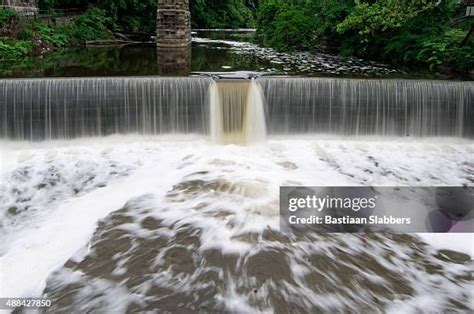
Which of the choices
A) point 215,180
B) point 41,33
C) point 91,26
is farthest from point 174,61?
point 91,26

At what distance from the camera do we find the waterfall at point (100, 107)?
1126cm

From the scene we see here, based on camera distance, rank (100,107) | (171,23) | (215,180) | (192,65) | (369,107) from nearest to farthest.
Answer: (215,180) → (100,107) → (369,107) → (192,65) → (171,23)

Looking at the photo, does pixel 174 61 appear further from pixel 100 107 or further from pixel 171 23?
pixel 100 107

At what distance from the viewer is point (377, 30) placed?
19812 mm

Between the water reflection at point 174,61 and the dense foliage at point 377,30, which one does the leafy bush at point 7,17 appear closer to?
the water reflection at point 174,61

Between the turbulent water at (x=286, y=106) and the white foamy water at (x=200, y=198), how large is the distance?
0.42m

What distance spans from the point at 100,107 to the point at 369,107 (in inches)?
→ 305

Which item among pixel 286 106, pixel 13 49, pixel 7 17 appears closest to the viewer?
pixel 286 106

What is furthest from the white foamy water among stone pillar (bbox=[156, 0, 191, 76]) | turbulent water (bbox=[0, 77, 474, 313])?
stone pillar (bbox=[156, 0, 191, 76])

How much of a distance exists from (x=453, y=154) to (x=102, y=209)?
904 centimetres

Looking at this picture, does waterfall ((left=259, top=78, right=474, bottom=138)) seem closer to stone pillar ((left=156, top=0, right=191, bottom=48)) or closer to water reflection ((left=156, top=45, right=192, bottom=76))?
water reflection ((left=156, top=45, right=192, bottom=76))

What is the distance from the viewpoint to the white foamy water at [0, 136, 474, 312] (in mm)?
5883

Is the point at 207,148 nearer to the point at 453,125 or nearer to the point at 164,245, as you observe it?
the point at 164,245

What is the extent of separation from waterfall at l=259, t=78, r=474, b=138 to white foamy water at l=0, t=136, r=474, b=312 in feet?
1.48
